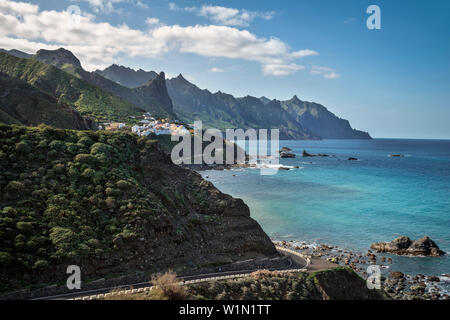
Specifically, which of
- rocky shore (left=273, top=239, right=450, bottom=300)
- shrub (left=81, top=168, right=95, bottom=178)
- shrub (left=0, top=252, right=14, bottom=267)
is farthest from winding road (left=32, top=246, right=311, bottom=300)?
shrub (left=81, top=168, right=95, bottom=178)

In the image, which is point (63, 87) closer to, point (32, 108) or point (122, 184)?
point (32, 108)

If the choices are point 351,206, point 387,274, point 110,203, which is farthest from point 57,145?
point 351,206

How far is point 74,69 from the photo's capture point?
187 metres

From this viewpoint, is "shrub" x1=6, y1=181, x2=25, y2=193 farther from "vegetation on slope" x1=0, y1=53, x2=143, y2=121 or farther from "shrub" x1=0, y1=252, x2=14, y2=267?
"vegetation on slope" x1=0, y1=53, x2=143, y2=121

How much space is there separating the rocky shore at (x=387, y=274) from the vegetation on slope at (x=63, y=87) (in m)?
89.4

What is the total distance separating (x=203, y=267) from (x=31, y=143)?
2321 centimetres

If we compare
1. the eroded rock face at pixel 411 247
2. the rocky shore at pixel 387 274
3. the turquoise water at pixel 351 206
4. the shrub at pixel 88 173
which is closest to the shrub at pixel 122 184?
the shrub at pixel 88 173

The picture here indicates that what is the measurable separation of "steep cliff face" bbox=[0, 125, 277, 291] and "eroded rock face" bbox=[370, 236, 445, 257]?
1880cm

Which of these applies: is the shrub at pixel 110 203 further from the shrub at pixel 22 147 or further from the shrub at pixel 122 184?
the shrub at pixel 22 147

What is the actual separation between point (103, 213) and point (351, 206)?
52.1m

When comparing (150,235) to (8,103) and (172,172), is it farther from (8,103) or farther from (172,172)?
(8,103)

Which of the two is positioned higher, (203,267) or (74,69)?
(74,69)

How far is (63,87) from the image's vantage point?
11606 cm
